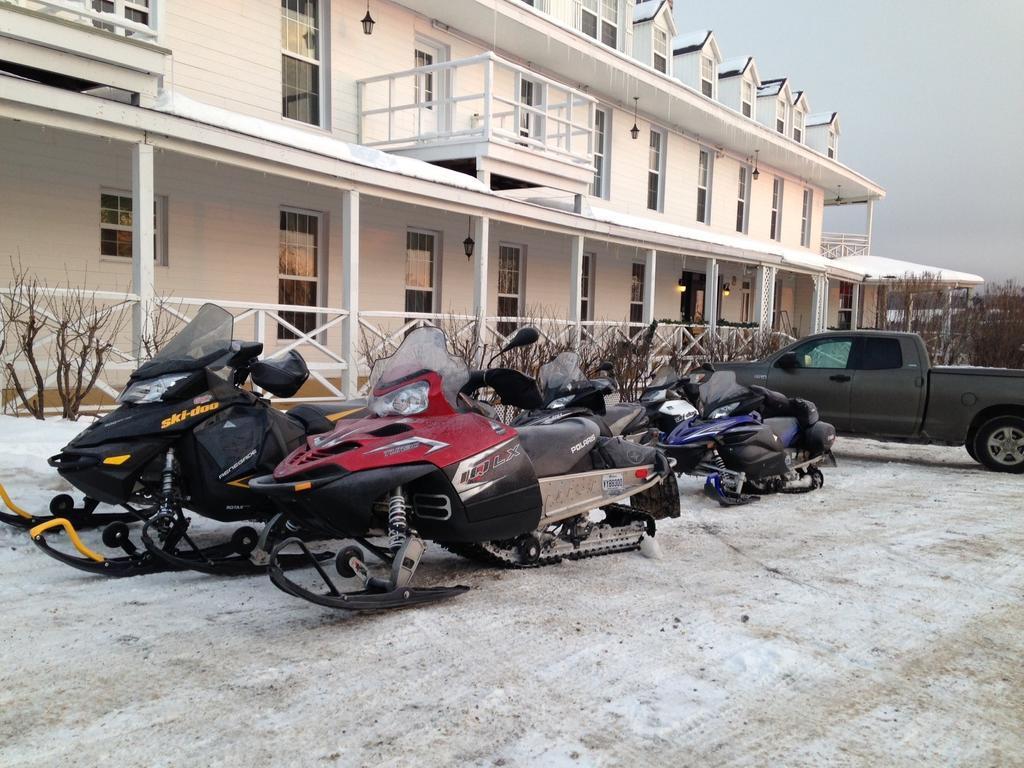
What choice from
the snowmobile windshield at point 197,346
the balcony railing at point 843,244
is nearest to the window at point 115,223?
the snowmobile windshield at point 197,346

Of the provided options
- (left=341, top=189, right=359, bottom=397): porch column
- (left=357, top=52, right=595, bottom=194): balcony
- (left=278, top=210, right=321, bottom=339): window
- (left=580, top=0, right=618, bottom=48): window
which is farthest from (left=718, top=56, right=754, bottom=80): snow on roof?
(left=341, top=189, right=359, bottom=397): porch column

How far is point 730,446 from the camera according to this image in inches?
283

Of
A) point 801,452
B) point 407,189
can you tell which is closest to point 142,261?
point 407,189

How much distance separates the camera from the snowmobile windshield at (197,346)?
4.48 meters

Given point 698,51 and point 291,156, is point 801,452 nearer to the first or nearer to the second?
point 291,156

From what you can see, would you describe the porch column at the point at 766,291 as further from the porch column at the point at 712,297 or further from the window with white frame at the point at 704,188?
the porch column at the point at 712,297

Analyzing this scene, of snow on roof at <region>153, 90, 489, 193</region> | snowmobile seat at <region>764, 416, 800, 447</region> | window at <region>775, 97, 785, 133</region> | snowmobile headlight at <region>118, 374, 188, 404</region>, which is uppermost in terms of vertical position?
window at <region>775, 97, 785, 133</region>

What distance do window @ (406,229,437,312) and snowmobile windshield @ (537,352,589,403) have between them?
9.33m

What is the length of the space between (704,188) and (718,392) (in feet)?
55.2

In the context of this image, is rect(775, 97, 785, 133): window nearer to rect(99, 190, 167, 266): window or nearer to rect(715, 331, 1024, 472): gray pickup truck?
rect(715, 331, 1024, 472): gray pickup truck

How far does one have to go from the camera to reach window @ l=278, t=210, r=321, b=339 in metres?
12.7

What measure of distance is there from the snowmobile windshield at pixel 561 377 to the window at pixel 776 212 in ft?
74.8

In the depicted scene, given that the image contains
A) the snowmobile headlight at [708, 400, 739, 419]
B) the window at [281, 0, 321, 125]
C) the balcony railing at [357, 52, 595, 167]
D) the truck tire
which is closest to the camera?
the snowmobile headlight at [708, 400, 739, 419]

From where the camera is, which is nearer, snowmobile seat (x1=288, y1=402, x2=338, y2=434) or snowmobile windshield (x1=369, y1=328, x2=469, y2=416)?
snowmobile windshield (x1=369, y1=328, x2=469, y2=416)
